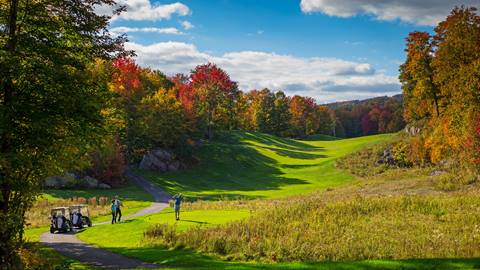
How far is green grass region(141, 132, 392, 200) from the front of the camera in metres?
62.8

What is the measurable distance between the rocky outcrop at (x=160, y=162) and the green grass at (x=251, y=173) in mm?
1817

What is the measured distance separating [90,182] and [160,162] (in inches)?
675

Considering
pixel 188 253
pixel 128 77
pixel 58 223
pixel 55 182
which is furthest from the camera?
pixel 128 77

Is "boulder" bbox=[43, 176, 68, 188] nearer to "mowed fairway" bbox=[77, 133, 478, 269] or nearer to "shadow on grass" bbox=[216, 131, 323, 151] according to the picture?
"mowed fairway" bbox=[77, 133, 478, 269]

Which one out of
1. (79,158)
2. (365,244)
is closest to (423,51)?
(365,244)

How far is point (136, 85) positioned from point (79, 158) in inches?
2472

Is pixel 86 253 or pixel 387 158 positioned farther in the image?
pixel 387 158

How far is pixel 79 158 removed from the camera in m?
18.4

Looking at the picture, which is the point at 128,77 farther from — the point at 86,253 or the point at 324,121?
the point at 324,121

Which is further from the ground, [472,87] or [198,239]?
[472,87]

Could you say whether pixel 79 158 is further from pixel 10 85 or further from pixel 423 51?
pixel 423 51

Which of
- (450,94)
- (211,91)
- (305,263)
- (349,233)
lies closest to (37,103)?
(305,263)

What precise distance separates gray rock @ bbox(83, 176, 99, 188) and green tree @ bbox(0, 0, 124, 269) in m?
42.5

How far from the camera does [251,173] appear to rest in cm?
7831
